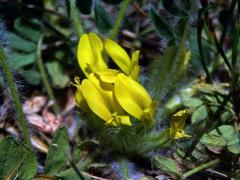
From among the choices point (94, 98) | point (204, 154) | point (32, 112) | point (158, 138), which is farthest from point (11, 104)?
point (204, 154)

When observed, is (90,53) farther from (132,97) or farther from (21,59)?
(21,59)

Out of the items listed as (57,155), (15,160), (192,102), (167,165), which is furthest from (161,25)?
(15,160)

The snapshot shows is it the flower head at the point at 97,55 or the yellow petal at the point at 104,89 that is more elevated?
the flower head at the point at 97,55

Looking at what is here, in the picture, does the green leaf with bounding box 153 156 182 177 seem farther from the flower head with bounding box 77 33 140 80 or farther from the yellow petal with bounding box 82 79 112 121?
the flower head with bounding box 77 33 140 80

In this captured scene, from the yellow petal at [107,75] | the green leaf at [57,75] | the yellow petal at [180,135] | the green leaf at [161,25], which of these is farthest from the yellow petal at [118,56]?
the green leaf at [57,75]

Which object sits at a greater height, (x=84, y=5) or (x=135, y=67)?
(x=84, y=5)

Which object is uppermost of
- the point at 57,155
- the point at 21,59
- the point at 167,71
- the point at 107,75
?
the point at 107,75

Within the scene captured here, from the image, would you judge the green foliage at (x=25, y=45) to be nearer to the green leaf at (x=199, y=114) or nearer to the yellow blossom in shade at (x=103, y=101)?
the yellow blossom in shade at (x=103, y=101)
